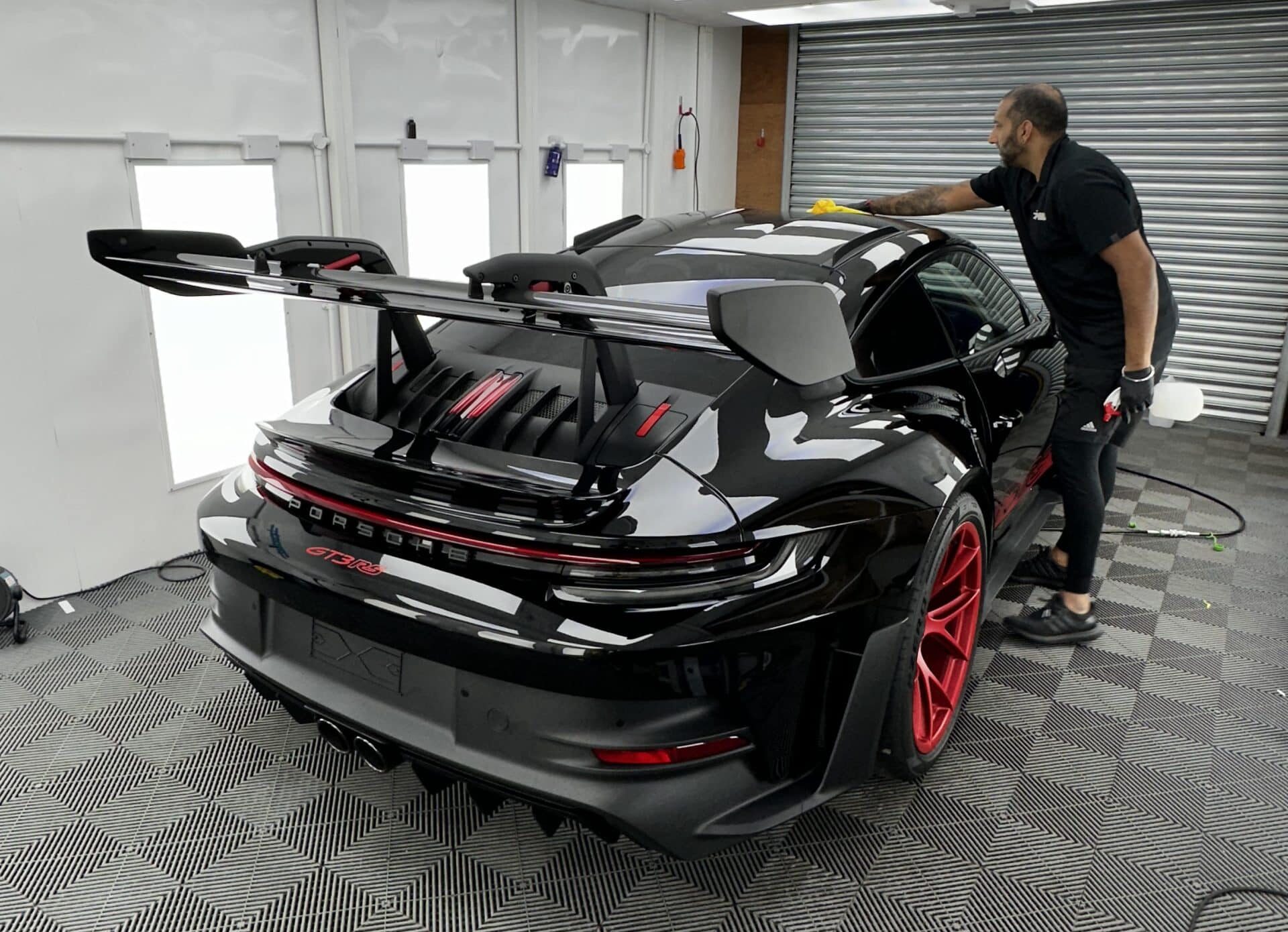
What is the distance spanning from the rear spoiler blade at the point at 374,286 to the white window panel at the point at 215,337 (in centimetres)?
157

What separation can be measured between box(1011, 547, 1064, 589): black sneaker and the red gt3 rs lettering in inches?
98.9

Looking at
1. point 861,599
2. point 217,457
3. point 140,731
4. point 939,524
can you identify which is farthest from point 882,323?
point 217,457

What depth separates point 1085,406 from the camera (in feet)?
9.55

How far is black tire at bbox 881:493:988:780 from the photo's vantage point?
1890 millimetres

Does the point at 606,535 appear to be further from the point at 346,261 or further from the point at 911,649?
the point at 346,261

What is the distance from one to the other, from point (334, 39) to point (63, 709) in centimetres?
269

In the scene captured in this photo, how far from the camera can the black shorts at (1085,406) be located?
2.89 m

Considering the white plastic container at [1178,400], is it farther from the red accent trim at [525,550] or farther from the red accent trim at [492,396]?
the red accent trim at [525,550]

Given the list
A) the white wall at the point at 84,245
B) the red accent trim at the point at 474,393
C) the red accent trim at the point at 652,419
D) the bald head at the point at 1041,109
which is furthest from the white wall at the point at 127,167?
the bald head at the point at 1041,109

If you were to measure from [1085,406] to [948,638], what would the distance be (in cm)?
112

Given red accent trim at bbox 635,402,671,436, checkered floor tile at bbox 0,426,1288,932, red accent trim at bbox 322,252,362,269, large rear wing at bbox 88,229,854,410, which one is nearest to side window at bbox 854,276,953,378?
large rear wing at bbox 88,229,854,410

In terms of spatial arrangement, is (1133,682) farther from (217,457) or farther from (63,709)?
(217,457)

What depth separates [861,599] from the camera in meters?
1.75

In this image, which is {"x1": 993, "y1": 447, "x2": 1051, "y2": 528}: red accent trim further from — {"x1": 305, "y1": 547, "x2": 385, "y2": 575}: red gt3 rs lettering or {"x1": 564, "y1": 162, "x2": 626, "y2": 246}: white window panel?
{"x1": 564, "y1": 162, "x2": 626, "y2": 246}: white window panel
